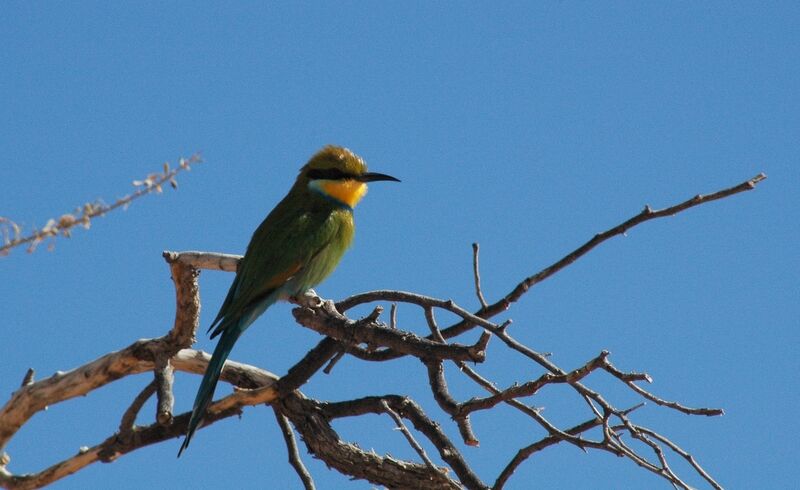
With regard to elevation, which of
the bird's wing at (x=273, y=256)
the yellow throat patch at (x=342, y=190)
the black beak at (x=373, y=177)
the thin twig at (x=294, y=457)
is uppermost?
the black beak at (x=373, y=177)

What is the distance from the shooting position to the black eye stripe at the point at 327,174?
153 inches

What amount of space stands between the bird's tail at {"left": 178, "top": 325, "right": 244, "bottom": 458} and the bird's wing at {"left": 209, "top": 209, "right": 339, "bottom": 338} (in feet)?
0.12

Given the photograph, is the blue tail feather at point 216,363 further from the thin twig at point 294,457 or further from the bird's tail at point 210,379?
the thin twig at point 294,457

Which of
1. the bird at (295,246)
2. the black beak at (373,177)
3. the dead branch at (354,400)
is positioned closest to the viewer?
the dead branch at (354,400)

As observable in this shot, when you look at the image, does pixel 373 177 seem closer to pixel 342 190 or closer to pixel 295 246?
pixel 342 190

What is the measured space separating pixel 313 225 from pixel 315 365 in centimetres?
68

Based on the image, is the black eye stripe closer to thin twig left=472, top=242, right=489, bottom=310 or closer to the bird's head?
the bird's head

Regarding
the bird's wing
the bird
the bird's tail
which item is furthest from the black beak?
the bird's tail

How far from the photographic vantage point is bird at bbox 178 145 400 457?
10.6 feet

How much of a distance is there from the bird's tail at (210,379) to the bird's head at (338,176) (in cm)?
80

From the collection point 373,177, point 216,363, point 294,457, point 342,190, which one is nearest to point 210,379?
point 216,363

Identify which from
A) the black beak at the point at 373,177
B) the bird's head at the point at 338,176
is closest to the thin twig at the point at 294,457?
the bird's head at the point at 338,176

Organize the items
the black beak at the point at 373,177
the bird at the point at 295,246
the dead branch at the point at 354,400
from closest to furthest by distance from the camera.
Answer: the dead branch at the point at 354,400 → the bird at the point at 295,246 → the black beak at the point at 373,177

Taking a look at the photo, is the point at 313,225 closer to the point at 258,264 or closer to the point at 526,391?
the point at 258,264
